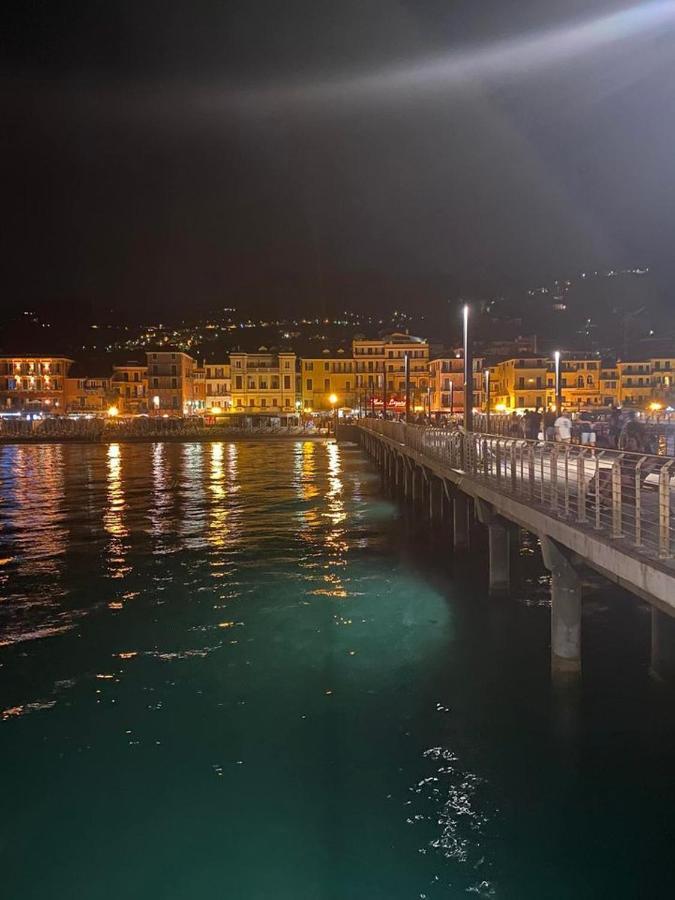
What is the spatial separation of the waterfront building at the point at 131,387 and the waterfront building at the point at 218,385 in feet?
33.5

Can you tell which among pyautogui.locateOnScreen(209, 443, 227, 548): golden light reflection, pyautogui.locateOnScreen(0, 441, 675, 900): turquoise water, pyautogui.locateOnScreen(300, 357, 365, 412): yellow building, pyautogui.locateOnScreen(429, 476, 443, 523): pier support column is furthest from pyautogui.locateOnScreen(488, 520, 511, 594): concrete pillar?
pyautogui.locateOnScreen(300, 357, 365, 412): yellow building

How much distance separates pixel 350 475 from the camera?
61.0m

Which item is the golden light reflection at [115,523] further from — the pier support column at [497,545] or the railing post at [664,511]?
the railing post at [664,511]

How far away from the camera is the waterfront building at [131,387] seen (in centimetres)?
14000

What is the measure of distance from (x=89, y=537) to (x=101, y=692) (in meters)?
19.2

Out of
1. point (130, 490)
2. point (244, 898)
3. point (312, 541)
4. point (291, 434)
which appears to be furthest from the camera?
point (291, 434)

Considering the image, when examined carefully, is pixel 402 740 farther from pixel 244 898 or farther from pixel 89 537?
pixel 89 537

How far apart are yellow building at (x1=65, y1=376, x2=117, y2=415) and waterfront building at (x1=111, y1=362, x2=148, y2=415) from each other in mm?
1207

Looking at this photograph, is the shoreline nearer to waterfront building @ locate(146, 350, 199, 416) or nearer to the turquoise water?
waterfront building @ locate(146, 350, 199, 416)

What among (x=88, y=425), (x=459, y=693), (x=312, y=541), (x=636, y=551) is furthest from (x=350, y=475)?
(x=88, y=425)

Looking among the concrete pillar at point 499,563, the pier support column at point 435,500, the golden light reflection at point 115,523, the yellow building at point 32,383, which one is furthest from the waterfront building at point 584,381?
the concrete pillar at point 499,563

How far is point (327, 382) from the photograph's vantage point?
143 metres

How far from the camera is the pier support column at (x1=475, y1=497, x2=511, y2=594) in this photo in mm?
20984

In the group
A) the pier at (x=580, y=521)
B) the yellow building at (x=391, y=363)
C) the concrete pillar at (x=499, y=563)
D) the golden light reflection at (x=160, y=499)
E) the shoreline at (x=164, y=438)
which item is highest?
the yellow building at (x=391, y=363)
